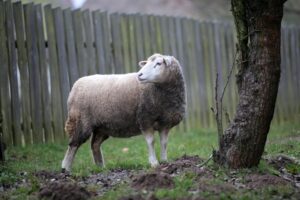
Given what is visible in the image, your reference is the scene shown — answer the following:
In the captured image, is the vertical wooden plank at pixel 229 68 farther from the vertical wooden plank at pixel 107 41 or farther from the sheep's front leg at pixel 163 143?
the sheep's front leg at pixel 163 143

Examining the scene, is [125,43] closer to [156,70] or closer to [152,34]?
[152,34]

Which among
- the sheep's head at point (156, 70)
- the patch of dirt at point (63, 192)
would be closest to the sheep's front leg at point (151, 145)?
the sheep's head at point (156, 70)

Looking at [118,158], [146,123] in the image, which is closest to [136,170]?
[146,123]

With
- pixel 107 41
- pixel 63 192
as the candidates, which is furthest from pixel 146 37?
pixel 63 192

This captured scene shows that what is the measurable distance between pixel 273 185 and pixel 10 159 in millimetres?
4601

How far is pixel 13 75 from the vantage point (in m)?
10.0

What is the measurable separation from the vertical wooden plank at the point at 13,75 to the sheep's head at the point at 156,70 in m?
2.84

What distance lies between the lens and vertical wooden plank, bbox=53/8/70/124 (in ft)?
35.2

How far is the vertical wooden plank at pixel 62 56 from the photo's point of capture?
1073 cm

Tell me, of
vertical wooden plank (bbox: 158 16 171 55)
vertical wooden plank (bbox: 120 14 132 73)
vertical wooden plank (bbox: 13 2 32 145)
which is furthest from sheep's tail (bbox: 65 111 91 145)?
vertical wooden plank (bbox: 158 16 171 55)

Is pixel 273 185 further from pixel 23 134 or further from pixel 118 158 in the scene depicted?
pixel 23 134

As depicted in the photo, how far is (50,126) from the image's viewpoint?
10523mm

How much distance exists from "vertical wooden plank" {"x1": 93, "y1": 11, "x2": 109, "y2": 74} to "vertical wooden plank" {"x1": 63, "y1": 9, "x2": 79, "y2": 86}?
59 centimetres

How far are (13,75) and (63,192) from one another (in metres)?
4.93
